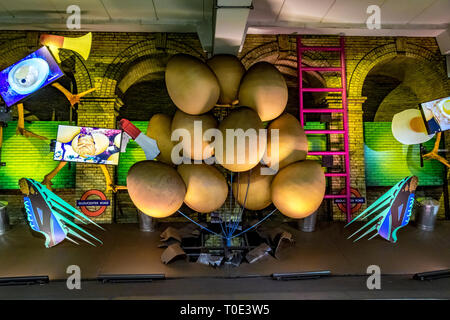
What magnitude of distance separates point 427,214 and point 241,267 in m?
2.56

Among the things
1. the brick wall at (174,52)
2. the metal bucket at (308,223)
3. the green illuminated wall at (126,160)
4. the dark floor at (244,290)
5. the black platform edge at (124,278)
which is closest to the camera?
the dark floor at (244,290)

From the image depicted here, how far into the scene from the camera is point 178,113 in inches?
87.9

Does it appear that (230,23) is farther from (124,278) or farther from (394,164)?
(394,164)

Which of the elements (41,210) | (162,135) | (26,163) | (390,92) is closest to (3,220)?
(41,210)

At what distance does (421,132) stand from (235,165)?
4.34 meters

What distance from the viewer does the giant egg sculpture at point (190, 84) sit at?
202cm

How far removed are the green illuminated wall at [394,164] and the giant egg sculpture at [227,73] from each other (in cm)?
406

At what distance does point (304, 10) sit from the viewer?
3791 millimetres

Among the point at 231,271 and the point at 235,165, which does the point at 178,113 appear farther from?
the point at 231,271

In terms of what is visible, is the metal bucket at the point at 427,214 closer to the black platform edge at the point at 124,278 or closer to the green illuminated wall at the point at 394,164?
the green illuminated wall at the point at 394,164

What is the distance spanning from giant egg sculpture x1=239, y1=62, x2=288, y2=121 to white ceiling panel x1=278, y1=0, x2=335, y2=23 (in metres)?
1.96

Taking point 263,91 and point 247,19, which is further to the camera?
point 247,19

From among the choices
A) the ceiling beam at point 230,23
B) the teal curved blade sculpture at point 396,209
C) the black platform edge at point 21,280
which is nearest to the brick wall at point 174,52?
the ceiling beam at point 230,23
